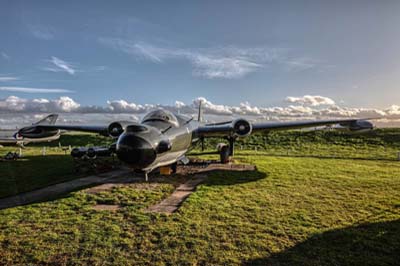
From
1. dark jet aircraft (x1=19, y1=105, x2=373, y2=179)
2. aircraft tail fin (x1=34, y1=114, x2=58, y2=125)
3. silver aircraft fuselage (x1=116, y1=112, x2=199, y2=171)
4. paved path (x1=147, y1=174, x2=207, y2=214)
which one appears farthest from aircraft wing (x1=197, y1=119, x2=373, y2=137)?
aircraft tail fin (x1=34, y1=114, x2=58, y2=125)

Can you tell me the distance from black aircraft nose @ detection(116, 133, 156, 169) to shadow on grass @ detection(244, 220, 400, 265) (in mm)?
4363

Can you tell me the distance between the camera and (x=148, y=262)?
14.8ft

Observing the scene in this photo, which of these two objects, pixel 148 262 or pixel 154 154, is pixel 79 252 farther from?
pixel 154 154

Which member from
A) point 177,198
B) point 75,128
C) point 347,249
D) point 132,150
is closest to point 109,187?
point 177,198

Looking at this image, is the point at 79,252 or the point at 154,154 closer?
the point at 79,252

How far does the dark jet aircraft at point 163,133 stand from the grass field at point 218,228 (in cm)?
155

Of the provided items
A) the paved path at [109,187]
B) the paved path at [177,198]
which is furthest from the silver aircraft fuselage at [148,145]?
the paved path at [109,187]

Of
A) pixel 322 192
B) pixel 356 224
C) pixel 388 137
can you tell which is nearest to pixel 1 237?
pixel 356 224

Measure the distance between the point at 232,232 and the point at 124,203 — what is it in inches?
156

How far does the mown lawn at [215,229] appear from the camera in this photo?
15.4 ft

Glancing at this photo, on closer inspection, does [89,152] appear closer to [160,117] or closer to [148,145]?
[160,117]

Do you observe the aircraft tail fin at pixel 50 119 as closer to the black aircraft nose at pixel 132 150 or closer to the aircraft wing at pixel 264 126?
the aircraft wing at pixel 264 126

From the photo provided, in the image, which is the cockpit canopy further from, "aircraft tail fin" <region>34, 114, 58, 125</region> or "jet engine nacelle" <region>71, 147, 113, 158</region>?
"aircraft tail fin" <region>34, 114, 58, 125</region>

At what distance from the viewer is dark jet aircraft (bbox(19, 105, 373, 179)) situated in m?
7.48
